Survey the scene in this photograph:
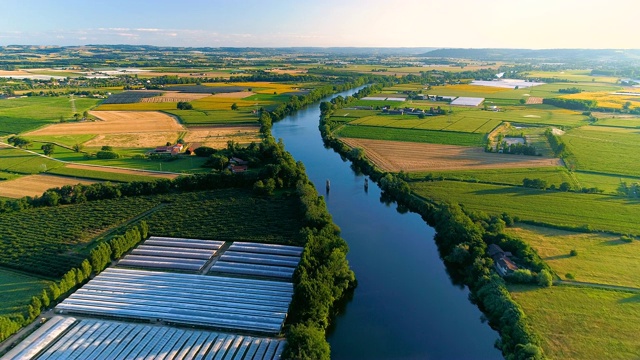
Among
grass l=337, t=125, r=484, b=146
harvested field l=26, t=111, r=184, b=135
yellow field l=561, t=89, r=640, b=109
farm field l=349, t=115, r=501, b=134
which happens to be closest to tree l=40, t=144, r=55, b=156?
harvested field l=26, t=111, r=184, b=135

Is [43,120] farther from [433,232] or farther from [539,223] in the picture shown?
[539,223]

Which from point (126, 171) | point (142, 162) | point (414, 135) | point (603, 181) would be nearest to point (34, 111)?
point (142, 162)

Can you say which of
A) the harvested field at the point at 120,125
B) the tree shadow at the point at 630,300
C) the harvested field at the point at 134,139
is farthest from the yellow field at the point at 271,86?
the tree shadow at the point at 630,300

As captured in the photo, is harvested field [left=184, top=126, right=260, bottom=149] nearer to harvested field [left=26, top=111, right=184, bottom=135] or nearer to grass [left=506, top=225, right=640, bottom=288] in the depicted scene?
harvested field [left=26, top=111, right=184, bottom=135]

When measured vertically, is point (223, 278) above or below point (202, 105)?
below

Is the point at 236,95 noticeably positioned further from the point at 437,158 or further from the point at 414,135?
the point at 437,158

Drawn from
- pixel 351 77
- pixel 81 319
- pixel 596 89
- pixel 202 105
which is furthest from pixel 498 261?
pixel 351 77

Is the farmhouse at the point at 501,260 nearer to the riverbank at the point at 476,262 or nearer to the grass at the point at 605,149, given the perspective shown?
the riverbank at the point at 476,262
